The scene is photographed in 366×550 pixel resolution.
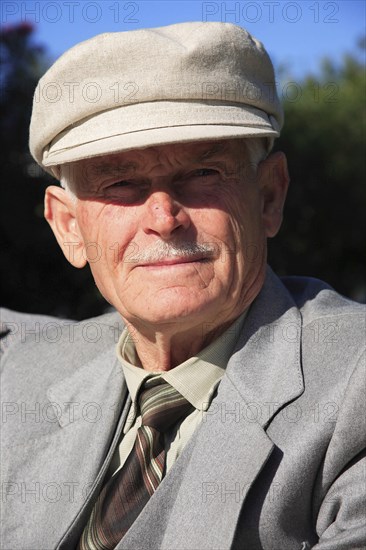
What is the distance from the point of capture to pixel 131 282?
2.56 m

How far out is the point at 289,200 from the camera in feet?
28.1

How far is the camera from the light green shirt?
99.9 inches

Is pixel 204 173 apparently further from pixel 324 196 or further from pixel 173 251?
pixel 324 196

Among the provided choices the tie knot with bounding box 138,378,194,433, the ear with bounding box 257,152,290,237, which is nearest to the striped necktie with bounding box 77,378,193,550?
the tie knot with bounding box 138,378,194,433

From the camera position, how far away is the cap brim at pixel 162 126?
2.40m

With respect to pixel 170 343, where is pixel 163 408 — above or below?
below

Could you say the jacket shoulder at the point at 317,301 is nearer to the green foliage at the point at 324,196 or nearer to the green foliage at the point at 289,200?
the green foliage at the point at 289,200

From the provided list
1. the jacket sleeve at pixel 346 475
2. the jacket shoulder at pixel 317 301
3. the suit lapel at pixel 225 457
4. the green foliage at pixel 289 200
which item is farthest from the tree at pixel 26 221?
the jacket sleeve at pixel 346 475

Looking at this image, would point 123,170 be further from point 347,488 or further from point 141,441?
point 347,488

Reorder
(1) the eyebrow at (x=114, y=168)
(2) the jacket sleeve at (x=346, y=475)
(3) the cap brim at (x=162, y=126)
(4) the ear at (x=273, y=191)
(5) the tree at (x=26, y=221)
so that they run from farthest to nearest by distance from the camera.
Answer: (5) the tree at (x=26, y=221)
(4) the ear at (x=273, y=191)
(1) the eyebrow at (x=114, y=168)
(3) the cap brim at (x=162, y=126)
(2) the jacket sleeve at (x=346, y=475)

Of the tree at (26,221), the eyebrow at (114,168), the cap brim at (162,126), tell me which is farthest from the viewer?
the tree at (26,221)

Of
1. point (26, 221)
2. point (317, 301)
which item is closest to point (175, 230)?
point (317, 301)

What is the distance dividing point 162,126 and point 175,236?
12.7 inches

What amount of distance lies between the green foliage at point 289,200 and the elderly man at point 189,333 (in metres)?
4.07
